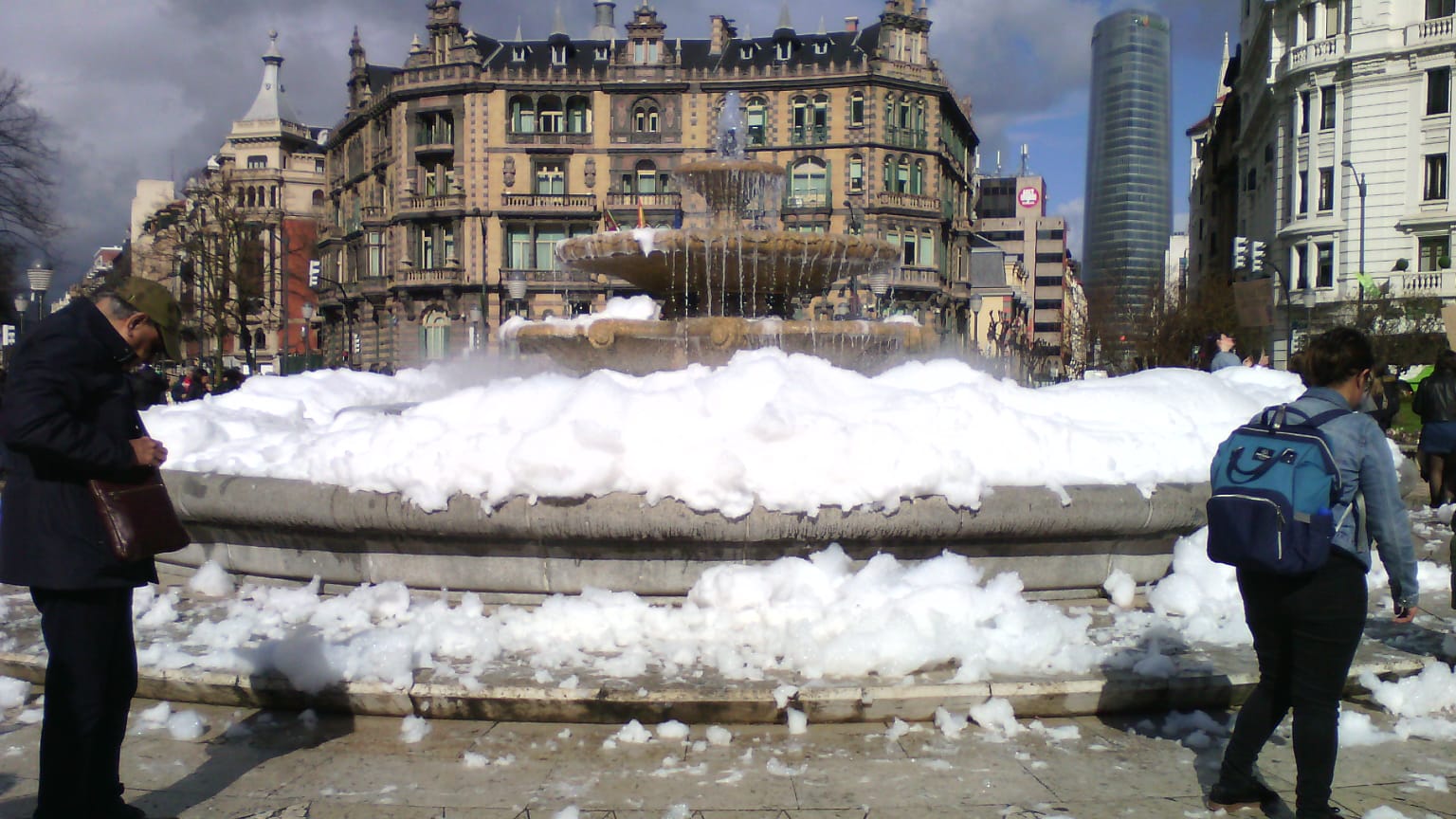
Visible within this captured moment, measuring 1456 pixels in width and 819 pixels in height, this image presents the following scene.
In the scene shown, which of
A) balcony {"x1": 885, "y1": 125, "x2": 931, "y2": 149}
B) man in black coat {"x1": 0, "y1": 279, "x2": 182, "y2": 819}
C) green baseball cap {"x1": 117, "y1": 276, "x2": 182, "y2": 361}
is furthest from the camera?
balcony {"x1": 885, "y1": 125, "x2": 931, "y2": 149}

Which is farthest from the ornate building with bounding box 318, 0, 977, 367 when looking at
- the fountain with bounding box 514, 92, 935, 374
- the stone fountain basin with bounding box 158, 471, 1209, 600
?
the stone fountain basin with bounding box 158, 471, 1209, 600

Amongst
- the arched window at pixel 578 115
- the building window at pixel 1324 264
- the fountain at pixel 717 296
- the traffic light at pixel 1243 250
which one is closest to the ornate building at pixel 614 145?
the arched window at pixel 578 115

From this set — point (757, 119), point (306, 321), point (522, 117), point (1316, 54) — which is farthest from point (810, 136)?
point (306, 321)

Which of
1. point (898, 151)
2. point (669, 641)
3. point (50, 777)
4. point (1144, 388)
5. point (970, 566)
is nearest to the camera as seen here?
point (50, 777)

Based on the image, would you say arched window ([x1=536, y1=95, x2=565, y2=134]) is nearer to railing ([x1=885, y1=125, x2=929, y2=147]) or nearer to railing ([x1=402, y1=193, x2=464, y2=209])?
railing ([x1=402, y1=193, x2=464, y2=209])

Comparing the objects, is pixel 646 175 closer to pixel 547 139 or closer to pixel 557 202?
pixel 557 202

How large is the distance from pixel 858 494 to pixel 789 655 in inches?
36.1

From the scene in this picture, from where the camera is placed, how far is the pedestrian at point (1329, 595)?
3562 mm

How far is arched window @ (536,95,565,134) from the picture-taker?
56.2 meters

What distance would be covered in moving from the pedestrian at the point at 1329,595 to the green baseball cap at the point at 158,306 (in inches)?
149

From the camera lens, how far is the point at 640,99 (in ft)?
184

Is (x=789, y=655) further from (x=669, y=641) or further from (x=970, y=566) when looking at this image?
(x=970, y=566)

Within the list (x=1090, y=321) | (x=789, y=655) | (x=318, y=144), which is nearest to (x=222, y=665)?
(x=789, y=655)

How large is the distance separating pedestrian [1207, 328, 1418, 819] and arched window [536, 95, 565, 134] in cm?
5536
